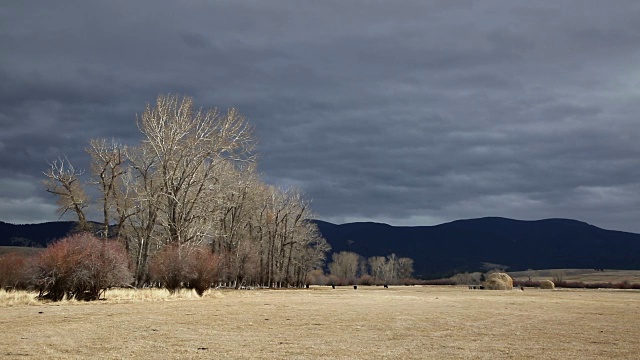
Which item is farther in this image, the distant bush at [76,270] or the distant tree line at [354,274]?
the distant tree line at [354,274]

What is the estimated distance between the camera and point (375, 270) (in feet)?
569

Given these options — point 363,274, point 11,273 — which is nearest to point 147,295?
point 11,273

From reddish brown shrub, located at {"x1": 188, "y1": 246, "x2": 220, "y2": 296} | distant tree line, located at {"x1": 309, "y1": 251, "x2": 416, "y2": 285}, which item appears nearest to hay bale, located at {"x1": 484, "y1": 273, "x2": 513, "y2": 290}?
distant tree line, located at {"x1": 309, "y1": 251, "x2": 416, "y2": 285}

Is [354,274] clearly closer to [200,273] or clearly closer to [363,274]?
[363,274]

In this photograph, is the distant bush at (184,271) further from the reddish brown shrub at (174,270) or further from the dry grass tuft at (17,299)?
the dry grass tuft at (17,299)

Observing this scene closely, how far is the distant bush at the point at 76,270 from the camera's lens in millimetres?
36125

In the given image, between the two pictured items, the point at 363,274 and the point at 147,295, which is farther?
the point at 363,274

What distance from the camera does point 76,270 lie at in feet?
120

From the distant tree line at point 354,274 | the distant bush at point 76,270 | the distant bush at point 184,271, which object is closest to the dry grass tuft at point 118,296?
the distant bush at point 76,270

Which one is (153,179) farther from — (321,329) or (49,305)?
(321,329)

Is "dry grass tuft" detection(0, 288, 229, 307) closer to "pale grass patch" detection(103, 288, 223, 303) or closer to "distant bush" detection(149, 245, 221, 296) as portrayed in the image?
"pale grass patch" detection(103, 288, 223, 303)

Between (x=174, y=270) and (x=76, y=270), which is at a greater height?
(x=174, y=270)

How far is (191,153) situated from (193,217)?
6204mm

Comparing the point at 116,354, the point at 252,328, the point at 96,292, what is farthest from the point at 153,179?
the point at 116,354
